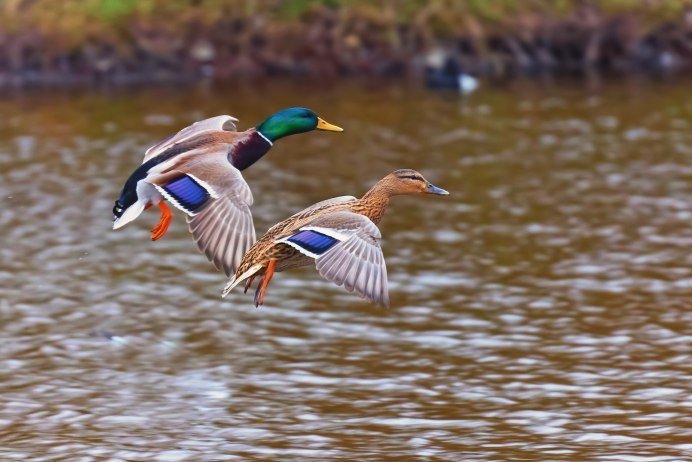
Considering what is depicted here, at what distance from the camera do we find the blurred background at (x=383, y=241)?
38.1ft

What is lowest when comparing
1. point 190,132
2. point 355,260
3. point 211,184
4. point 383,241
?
point 355,260

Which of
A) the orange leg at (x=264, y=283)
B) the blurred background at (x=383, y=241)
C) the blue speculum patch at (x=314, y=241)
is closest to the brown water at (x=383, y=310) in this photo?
the blurred background at (x=383, y=241)

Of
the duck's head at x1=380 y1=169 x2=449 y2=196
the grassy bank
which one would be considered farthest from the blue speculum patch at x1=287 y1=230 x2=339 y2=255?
the grassy bank

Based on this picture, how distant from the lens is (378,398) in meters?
12.1

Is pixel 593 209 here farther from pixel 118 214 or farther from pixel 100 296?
pixel 118 214

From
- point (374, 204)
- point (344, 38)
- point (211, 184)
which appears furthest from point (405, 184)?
point (344, 38)

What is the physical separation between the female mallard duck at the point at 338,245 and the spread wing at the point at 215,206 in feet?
0.63

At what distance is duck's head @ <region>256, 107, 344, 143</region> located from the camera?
9.42 meters

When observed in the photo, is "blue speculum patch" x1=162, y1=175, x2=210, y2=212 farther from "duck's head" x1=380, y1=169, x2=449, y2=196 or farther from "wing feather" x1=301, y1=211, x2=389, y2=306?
"duck's head" x1=380, y1=169, x2=449, y2=196

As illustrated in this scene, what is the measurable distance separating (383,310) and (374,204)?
5.01 metres

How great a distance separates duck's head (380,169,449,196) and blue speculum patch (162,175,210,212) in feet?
3.85

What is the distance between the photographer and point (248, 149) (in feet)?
31.2

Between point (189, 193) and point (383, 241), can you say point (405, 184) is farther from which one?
point (383, 241)

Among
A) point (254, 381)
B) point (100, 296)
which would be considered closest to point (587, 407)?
point (254, 381)
